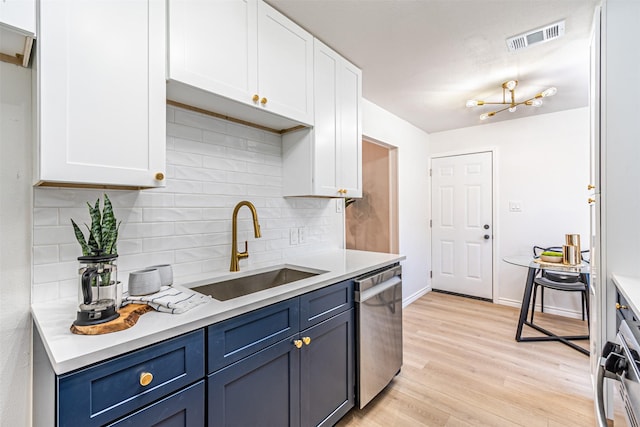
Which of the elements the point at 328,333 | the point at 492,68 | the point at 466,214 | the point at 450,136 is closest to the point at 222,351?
the point at 328,333

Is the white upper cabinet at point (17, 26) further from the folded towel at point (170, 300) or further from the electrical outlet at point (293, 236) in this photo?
the electrical outlet at point (293, 236)

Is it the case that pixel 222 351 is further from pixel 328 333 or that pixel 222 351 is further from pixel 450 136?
pixel 450 136

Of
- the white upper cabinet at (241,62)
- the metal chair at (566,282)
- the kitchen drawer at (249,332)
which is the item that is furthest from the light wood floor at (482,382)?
the white upper cabinet at (241,62)

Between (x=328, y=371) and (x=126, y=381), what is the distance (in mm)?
1010

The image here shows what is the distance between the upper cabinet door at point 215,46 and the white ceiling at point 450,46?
32 cm

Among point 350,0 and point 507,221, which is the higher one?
point 350,0

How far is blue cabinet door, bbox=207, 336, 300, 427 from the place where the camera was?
108cm

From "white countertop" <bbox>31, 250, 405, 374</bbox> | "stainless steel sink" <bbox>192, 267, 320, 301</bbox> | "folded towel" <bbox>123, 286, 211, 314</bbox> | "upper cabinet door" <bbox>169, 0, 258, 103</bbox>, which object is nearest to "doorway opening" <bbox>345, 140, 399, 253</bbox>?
"stainless steel sink" <bbox>192, 267, 320, 301</bbox>

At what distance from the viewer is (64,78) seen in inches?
39.6

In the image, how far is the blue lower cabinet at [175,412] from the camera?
88cm

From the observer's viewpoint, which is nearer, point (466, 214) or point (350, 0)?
point (350, 0)

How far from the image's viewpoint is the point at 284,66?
1756mm

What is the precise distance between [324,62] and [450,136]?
2859mm

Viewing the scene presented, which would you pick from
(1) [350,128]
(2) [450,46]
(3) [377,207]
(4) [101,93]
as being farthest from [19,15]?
(3) [377,207]
